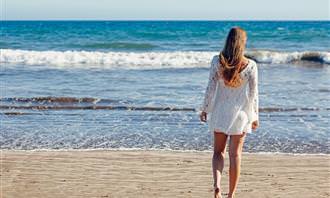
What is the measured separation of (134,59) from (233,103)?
19.7 meters

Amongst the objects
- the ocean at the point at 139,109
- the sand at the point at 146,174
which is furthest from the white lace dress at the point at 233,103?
the ocean at the point at 139,109

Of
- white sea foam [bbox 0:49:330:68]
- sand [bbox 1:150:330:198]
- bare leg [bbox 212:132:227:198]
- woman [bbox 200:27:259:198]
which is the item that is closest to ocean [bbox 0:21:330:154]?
sand [bbox 1:150:330:198]

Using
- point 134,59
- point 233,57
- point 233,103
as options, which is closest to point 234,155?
point 233,103

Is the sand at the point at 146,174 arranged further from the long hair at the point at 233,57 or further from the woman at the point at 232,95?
the long hair at the point at 233,57

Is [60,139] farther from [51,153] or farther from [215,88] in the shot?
[215,88]

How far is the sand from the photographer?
5965 mm

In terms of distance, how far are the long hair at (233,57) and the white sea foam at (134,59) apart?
57.0 ft

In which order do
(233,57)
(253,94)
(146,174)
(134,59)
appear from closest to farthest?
(233,57), (253,94), (146,174), (134,59)

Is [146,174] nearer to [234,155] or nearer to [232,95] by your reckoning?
[234,155]

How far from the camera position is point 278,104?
11742 mm

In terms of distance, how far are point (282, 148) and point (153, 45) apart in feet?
87.0

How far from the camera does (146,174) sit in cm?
658

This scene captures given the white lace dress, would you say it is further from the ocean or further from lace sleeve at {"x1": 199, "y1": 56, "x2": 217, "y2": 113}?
the ocean

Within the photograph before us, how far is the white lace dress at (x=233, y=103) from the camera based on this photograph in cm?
514
